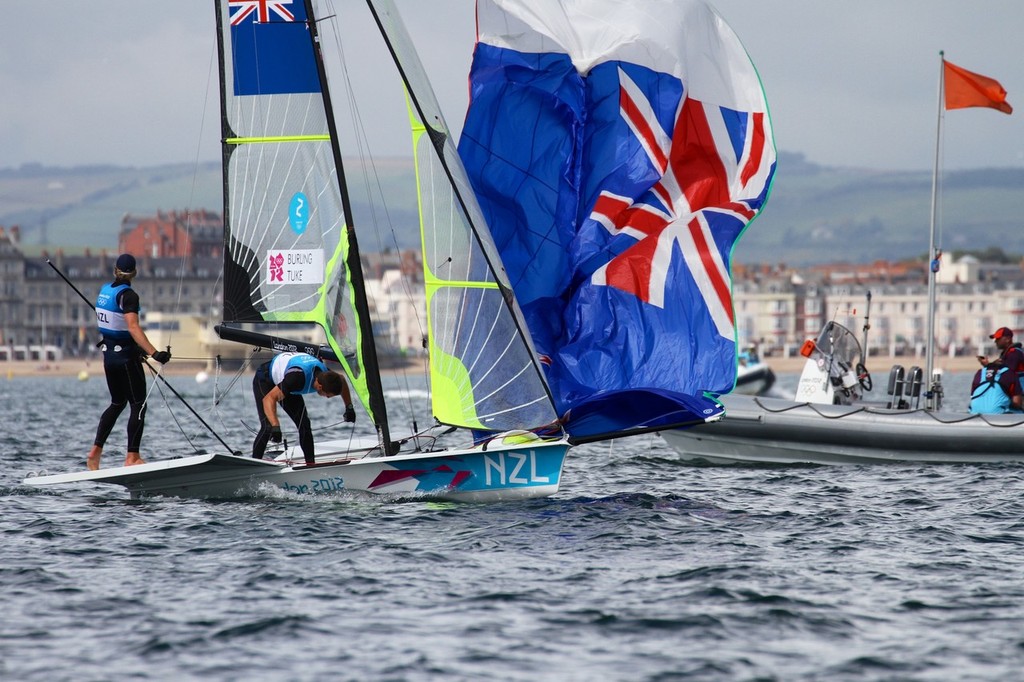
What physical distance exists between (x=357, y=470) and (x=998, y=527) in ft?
18.2

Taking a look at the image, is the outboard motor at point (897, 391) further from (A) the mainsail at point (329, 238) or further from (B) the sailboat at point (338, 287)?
(A) the mainsail at point (329, 238)

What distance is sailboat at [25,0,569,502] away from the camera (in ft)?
38.0

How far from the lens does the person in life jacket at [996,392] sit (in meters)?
17.2

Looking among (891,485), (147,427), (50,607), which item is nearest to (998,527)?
(891,485)

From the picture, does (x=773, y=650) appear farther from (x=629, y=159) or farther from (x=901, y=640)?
(x=629, y=159)

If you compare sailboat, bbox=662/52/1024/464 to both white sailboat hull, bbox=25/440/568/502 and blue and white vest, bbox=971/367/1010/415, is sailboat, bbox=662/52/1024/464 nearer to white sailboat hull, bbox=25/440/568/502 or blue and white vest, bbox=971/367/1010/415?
blue and white vest, bbox=971/367/1010/415

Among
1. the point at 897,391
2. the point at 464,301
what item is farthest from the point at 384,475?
the point at 897,391

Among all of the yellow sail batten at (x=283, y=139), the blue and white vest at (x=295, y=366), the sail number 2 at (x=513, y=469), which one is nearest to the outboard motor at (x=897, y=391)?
the sail number 2 at (x=513, y=469)

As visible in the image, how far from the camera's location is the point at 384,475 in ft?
38.3

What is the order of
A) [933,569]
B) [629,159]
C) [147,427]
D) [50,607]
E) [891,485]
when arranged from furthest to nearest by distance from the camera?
[147,427], [891,485], [629,159], [933,569], [50,607]

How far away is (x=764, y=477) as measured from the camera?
15.7 m

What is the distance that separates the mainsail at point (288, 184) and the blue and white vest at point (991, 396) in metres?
9.05

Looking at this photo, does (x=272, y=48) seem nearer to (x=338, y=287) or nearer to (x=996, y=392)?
(x=338, y=287)

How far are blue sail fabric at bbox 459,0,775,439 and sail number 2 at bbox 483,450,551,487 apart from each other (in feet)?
4.59
